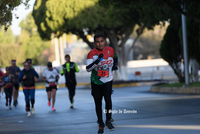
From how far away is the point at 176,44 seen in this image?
20.2 metres

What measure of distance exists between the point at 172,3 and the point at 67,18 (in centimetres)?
1482

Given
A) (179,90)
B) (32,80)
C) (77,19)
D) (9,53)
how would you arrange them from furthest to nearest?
(9,53)
(77,19)
(179,90)
(32,80)

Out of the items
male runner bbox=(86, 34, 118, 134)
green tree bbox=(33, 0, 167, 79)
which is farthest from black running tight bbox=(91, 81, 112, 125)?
green tree bbox=(33, 0, 167, 79)

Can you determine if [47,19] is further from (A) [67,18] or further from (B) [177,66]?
(B) [177,66]

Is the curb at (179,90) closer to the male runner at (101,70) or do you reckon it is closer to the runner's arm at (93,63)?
the male runner at (101,70)

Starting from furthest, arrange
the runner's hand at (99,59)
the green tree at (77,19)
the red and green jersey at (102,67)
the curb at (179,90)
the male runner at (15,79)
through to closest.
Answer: the green tree at (77,19) < the curb at (179,90) < the male runner at (15,79) < the red and green jersey at (102,67) < the runner's hand at (99,59)

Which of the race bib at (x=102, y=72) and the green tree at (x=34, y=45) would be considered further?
the green tree at (x=34, y=45)

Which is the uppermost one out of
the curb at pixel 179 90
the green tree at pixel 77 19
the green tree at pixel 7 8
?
the green tree at pixel 77 19

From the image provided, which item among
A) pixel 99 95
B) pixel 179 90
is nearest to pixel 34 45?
pixel 179 90

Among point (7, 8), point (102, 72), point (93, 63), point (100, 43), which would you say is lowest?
point (102, 72)

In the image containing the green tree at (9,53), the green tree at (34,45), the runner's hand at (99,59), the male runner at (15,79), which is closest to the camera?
the runner's hand at (99,59)

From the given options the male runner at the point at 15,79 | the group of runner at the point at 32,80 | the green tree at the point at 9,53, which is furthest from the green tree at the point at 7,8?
the green tree at the point at 9,53

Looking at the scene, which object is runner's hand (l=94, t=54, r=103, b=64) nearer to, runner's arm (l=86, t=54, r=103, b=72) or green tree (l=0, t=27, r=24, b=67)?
runner's arm (l=86, t=54, r=103, b=72)

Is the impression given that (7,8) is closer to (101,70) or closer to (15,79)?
(15,79)
